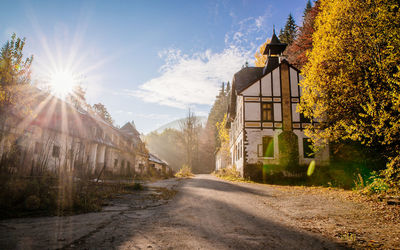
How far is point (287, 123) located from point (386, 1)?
11259 millimetres

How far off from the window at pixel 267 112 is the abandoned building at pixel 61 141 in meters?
13.1

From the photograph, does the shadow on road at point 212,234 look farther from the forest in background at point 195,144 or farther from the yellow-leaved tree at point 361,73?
the forest in background at point 195,144

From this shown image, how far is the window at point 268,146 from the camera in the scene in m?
19.1

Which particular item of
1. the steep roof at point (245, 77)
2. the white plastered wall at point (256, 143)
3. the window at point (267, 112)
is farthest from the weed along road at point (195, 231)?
the steep roof at point (245, 77)

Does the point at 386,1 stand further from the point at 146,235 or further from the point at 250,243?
the point at 146,235

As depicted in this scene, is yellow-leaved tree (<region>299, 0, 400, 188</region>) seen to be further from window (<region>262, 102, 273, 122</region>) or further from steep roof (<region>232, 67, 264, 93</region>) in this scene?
steep roof (<region>232, 67, 264, 93</region>)

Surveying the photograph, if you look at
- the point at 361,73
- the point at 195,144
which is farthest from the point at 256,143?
the point at 195,144

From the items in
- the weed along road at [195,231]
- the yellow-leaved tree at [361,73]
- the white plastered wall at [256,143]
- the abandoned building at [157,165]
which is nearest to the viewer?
the weed along road at [195,231]

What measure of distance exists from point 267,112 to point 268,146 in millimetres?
2948

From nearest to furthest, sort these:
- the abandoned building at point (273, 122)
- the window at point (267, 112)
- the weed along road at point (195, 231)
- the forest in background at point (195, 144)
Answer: the weed along road at point (195, 231) → the abandoned building at point (273, 122) → the window at point (267, 112) → the forest in background at point (195, 144)

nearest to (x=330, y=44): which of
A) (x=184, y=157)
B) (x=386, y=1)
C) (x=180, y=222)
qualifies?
(x=386, y=1)

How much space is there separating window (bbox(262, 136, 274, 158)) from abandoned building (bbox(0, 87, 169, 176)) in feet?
40.7

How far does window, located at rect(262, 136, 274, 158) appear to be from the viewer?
19.1m

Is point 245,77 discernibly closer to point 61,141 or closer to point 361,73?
point 361,73
